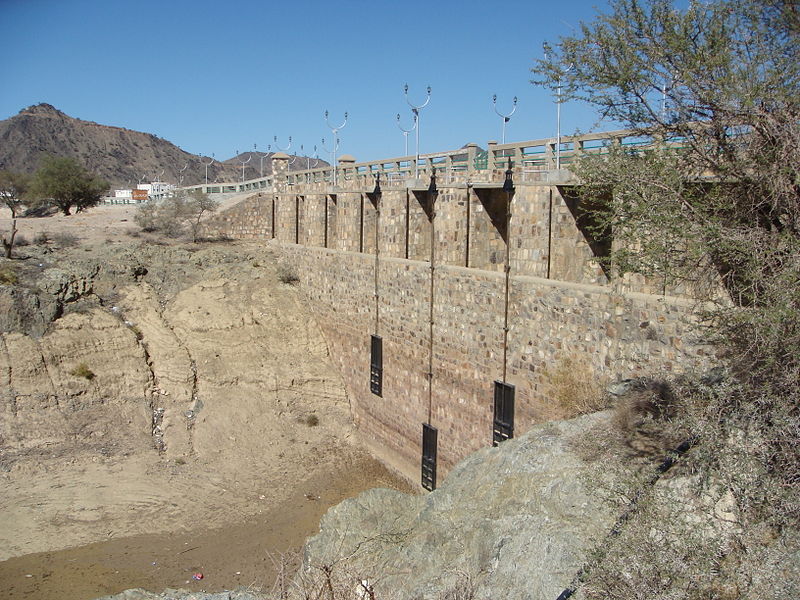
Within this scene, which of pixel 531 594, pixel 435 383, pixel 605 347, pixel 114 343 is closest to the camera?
pixel 531 594

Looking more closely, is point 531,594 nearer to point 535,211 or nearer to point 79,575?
point 535,211

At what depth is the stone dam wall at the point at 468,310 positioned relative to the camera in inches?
484

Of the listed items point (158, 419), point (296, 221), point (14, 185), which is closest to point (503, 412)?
point (158, 419)

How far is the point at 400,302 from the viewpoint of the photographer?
18172 mm

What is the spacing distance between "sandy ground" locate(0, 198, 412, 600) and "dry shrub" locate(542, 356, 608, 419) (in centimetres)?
615

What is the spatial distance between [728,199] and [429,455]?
10092 millimetres

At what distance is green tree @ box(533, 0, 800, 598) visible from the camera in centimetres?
750

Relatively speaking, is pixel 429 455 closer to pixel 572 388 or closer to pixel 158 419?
pixel 572 388

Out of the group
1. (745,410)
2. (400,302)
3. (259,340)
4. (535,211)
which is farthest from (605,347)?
(259,340)

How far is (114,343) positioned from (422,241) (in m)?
9.33

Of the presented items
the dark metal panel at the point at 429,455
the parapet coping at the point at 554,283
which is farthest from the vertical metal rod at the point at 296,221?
the dark metal panel at the point at 429,455

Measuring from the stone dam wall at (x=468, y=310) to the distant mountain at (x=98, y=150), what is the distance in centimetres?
7077

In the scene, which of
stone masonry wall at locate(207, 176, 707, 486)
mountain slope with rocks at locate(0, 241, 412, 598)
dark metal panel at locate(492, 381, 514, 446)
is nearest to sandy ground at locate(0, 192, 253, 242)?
mountain slope with rocks at locate(0, 241, 412, 598)

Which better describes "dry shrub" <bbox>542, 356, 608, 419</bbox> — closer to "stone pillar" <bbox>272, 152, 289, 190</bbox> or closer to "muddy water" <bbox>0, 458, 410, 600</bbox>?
"muddy water" <bbox>0, 458, 410, 600</bbox>
